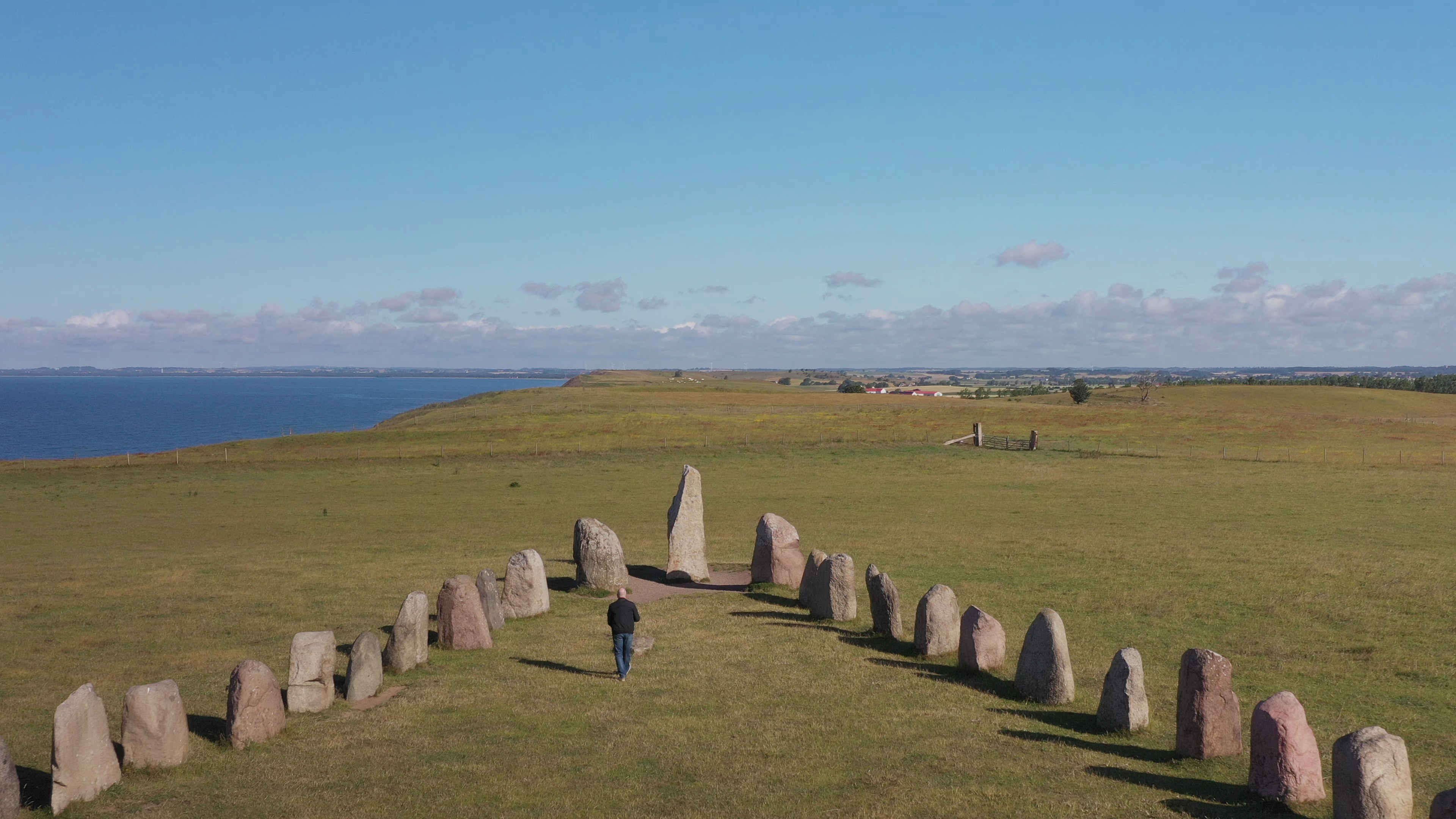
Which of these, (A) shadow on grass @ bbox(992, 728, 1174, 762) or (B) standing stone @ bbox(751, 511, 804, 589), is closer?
(A) shadow on grass @ bbox(992, 728, 1174, 762)

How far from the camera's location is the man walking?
17.3m

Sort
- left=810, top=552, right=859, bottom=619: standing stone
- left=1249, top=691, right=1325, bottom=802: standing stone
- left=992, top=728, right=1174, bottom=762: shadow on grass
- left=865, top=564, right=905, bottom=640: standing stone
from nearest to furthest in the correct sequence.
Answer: left=1249, top=691, right=1325, bottom=802: standing stone → left=992, top=728, right=1174, bottom=762: shadow on grass → left=865, top=564, right=905, bottom=640: standing stone → left=810, top=552, right=859, bottom=619: standing stone

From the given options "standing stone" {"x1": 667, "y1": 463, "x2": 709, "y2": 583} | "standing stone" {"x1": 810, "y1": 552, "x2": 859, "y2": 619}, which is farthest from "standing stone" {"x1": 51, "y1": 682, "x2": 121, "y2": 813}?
"standing stone" {"x1": 667, "y1": 463, "x2": 709, "y2": 583}

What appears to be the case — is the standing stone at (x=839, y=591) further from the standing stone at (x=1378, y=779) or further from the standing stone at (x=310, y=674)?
the standing stone at (x=1378, y=779)

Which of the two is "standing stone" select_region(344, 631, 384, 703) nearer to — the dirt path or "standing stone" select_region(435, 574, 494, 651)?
"standing stone" select_region(435, 574, 494, 651)

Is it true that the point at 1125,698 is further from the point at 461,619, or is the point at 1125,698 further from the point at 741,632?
the point at 461,619

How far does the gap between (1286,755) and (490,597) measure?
14.7 meters

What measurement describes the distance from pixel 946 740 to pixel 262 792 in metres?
8.76

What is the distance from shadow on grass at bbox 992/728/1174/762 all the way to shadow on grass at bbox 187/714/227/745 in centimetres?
1086

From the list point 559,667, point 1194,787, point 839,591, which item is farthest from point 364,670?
point 1194,787

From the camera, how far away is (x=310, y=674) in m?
15.3

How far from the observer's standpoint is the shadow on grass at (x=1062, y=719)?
14.6 meters

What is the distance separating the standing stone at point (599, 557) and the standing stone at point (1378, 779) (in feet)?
58.7

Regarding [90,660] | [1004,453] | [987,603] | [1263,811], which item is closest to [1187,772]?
[1263,811]
